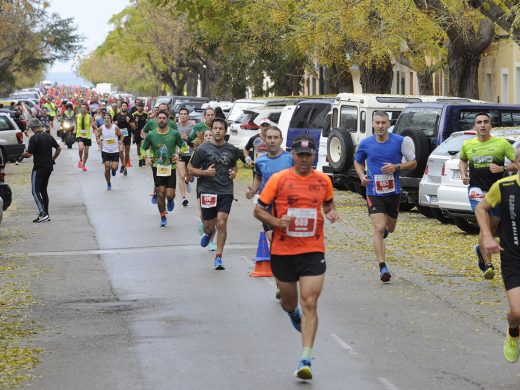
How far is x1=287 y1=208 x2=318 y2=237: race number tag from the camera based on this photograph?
9000 mm

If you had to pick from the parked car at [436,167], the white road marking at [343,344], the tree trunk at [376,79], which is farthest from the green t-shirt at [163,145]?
the tree trunk at [376,79]

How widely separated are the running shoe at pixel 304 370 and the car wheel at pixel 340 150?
48.1 feet

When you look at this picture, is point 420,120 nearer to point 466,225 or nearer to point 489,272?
point 466,225

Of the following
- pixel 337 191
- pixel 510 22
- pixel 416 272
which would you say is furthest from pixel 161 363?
pixel 337 191

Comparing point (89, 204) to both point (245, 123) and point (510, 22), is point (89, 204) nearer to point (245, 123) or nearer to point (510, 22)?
point (510, 22)

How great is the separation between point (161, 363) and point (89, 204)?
1565 centimetres

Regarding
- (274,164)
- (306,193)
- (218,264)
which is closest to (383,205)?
(274,164)

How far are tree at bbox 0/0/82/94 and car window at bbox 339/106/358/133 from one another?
140 ft

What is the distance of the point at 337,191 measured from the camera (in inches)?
1086

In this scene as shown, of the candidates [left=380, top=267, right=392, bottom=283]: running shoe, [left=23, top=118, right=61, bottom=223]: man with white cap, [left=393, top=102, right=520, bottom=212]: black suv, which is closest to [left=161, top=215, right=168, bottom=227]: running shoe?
[left=23, top=118, right=61, bottom=223]: man with white cap

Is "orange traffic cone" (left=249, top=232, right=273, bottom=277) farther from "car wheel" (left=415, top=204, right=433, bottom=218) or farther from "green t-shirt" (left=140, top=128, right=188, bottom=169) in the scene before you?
"car wheel" (left=415, top=204, right=433, bottom=218)

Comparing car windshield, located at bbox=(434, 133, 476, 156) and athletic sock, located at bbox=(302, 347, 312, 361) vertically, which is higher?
car windshield, located at bbox=(434, 133, 476, 156)

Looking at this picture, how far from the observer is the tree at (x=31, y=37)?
7206cm

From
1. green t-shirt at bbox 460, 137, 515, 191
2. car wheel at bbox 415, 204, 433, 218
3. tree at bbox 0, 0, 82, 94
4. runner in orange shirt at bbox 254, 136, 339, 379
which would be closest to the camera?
runner in orange shirt at bbox 254, 136, 339, 379
